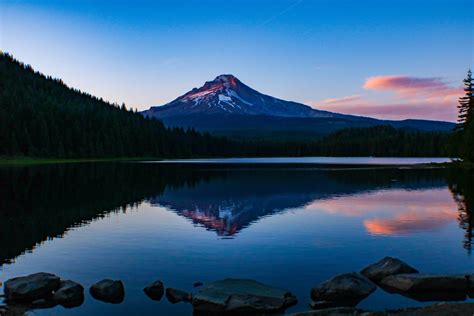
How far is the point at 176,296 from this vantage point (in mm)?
20797

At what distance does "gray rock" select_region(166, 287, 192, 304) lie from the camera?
2066 centimetres

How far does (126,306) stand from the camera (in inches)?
792

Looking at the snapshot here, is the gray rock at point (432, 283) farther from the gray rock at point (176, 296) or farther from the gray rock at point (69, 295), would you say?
the gray rock at point (69, 295)

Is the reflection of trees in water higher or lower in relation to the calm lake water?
higher

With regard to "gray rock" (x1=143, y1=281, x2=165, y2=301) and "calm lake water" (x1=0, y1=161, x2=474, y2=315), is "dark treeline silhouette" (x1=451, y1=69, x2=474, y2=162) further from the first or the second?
"gray rock" (x1=143, y1=281, x2=165, y2=301)

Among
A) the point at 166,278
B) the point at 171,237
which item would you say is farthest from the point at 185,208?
the point at 166,278

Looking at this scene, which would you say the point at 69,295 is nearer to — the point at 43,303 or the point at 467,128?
the point at 43,303

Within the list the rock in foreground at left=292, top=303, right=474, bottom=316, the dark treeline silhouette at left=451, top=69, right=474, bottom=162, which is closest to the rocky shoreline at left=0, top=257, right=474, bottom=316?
the rock in foreground at left=292, top=303, right=474, bottom=316

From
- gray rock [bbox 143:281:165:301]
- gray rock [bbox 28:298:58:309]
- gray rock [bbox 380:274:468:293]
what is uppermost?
gray rock [bbox 380:274:468:293]

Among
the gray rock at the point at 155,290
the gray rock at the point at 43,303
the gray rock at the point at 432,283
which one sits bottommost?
the gray rock at the point at 43,303

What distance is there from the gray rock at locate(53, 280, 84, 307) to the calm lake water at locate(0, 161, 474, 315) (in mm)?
550

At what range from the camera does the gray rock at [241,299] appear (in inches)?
754

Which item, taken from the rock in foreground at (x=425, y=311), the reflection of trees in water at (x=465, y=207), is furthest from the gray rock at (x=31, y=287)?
the reflection of trees in water at (x=465, y=207)

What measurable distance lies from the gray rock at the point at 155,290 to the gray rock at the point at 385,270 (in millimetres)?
10192
